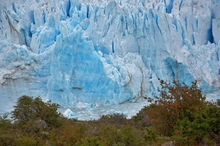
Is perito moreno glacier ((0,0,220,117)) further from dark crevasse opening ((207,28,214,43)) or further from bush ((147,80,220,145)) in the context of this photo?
bush ((147,80,220,145))

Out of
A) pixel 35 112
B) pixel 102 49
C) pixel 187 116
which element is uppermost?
pixel 102 49

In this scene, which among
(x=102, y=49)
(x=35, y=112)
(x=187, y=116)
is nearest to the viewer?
(x=187, y=116)

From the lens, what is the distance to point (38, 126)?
23.1 ft

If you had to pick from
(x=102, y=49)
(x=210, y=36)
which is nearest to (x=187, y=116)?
(x=102, y=49)

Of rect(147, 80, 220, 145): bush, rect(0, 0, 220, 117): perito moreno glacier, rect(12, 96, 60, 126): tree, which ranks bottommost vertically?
rect(147, 80, 220, 145): bush

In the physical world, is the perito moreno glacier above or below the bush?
above

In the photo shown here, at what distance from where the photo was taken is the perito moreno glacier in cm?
1311

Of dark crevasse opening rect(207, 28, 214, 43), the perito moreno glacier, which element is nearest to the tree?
the perito moreno glacier

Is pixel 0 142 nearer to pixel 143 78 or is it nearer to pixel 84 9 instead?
pixel 143 78

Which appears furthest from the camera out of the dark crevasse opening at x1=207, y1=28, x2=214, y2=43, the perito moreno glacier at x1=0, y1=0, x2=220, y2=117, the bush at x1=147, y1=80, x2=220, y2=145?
the dark crevasse opening at x1=207, y1=28, x2=214, y2=43

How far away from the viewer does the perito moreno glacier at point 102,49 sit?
13109mm

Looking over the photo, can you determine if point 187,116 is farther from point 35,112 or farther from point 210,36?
point 210,36

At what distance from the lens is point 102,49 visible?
14414 millimetres

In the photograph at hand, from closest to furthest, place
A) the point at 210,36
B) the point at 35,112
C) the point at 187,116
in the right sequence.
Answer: the point at 187,116 → the point at 35,112 → the point at 210,36
